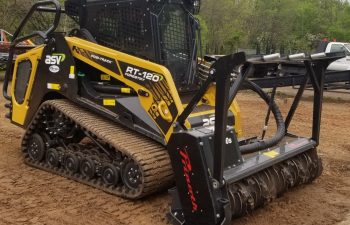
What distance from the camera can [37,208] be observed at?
473cm

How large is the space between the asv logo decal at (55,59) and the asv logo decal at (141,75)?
1.03 meters

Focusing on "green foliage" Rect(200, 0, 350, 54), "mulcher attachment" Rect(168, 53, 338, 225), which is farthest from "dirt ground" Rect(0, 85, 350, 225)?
"green foliage" Rect(200, 0, 350, 54)

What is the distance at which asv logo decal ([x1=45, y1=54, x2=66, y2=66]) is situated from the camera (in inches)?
233

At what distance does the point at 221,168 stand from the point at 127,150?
1191 mm

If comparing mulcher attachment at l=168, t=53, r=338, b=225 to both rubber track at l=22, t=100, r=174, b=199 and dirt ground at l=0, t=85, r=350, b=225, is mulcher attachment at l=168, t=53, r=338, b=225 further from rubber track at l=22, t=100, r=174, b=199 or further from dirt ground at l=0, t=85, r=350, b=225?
rubber track at l=22, t=100, r=174, b=199

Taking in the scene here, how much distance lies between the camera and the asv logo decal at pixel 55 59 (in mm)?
5908

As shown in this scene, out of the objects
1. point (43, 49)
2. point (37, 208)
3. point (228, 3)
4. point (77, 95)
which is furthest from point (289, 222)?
point (228, 3)

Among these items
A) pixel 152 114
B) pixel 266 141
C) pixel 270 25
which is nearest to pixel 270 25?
pixel 270 25

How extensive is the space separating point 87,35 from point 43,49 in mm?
616

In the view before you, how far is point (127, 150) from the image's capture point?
4.81 m

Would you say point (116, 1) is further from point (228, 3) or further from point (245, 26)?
point (245, 26)

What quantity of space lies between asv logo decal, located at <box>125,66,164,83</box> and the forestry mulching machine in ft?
0.03

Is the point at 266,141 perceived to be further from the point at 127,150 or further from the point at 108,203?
the point at 108,203

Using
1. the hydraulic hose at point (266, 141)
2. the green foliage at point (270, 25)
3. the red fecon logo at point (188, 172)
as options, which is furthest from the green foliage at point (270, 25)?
the red fecon logo at point (188, 172)
